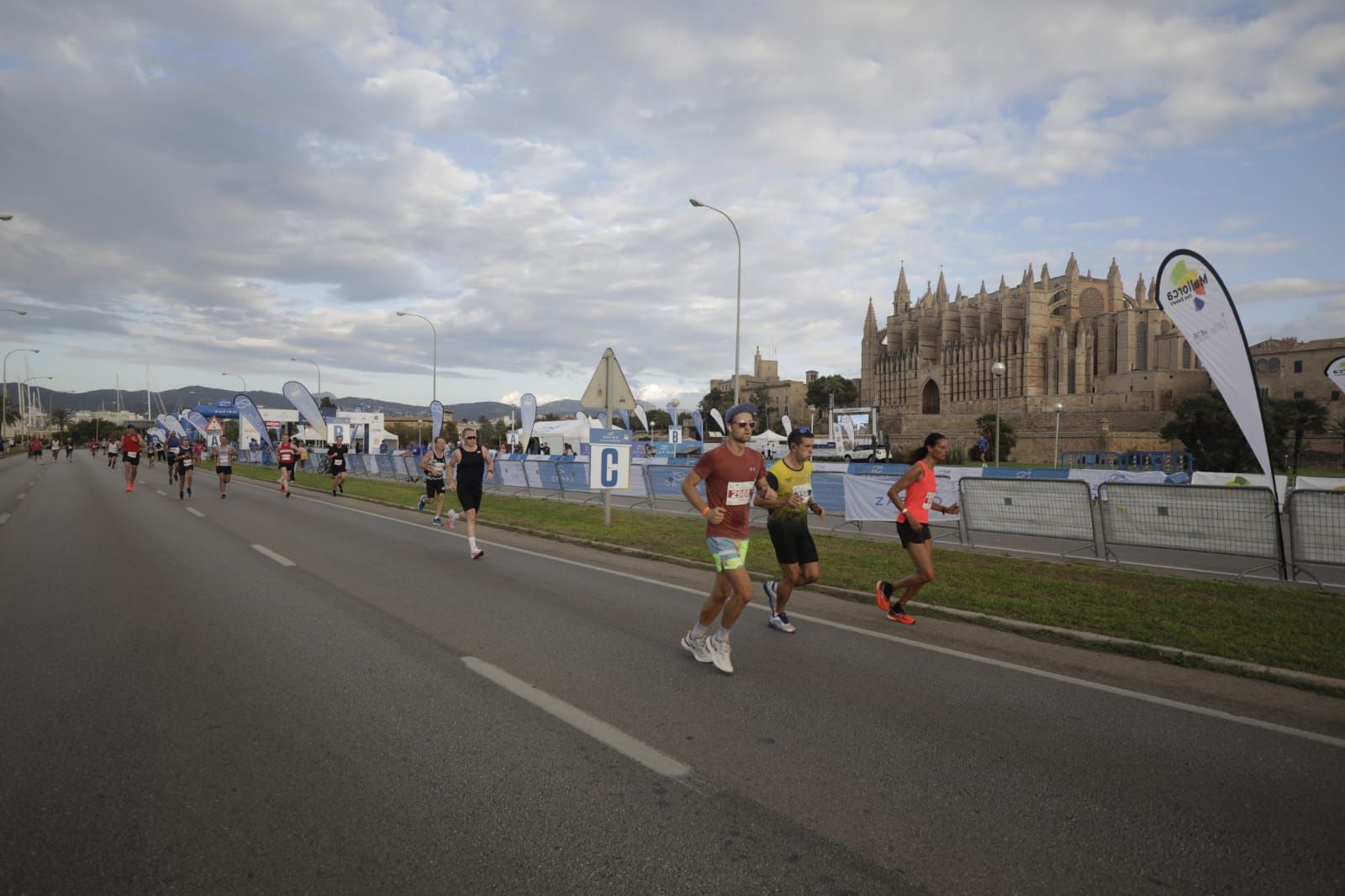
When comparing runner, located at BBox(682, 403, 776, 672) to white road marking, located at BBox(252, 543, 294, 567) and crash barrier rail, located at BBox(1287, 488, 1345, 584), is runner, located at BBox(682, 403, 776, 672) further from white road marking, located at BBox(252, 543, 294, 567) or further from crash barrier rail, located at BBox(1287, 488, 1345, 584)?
crash barrier rail, located at BBox(1287, 488, 1345, 584)

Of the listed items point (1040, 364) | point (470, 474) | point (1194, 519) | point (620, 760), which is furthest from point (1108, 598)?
point (1040, 364)

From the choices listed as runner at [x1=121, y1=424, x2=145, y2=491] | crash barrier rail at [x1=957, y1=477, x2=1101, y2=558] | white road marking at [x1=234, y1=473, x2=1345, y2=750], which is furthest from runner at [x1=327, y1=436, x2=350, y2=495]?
crash barrier rail at [x1=957, y1=477, x2=1101, y2=558]

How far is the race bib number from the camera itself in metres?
5.55

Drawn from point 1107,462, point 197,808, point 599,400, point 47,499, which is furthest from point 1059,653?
point 1107,462

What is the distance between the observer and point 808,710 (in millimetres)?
4605

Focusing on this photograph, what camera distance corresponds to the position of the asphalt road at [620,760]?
2.87 metres

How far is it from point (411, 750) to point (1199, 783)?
397cm

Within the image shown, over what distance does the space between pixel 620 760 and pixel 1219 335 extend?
11172mm

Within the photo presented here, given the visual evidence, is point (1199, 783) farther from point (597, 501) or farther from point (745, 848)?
point (597, 501)

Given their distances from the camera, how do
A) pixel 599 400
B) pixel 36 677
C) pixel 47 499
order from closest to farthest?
pixel 36 677 < pixel 599 400 < pixel 47 499

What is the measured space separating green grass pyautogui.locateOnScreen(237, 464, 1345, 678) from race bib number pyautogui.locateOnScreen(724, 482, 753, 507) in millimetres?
3253

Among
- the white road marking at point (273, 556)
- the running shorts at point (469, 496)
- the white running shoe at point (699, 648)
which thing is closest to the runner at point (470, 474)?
the running shorts at point (469, 496)

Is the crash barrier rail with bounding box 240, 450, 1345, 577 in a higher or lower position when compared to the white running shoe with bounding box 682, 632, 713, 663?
higher

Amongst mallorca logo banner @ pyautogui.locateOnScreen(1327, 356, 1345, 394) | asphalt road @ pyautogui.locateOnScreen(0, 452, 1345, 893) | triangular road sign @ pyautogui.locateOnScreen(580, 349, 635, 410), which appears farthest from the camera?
mallorca logo banner @ pyautogui.locateOnScreen(1327, 356, 1345, 394)
